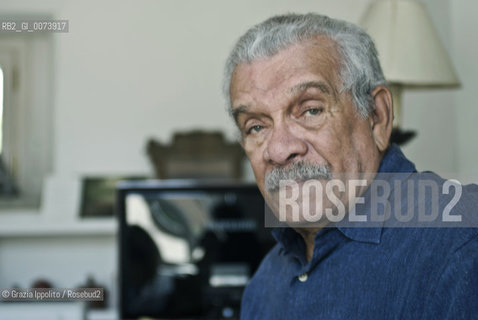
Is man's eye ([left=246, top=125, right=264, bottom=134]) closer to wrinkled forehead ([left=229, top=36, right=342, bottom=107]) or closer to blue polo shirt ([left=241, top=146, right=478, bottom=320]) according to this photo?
wrinkled forehead ([left=229, top=36, right=342, bottom=107])

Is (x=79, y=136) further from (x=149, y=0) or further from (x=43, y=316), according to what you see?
(x=43, y=316)

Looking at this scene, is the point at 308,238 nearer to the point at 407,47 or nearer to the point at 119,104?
the point at 407,47

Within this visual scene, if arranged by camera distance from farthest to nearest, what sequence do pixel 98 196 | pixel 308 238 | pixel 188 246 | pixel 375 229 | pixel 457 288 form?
pixel 98 196
pixel 188 246
pixel 308 238
pixel 375 229
pixel 457 288

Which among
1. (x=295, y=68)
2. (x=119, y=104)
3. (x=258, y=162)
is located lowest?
(x=258, y=162)

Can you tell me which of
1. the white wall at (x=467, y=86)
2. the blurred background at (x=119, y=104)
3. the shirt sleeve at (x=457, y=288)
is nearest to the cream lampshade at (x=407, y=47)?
the white wall at (x=467, y=86)

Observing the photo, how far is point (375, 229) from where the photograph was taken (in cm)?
69

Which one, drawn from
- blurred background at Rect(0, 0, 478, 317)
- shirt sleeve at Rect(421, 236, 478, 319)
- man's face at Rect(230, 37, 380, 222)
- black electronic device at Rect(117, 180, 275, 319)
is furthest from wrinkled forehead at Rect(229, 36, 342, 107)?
blurred background at Rect(0, 0, 478, 317)

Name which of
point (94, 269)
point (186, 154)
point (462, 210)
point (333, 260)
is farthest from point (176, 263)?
point (94, 269)

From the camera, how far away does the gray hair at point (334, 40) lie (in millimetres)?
717

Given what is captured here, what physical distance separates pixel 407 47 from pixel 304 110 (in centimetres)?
88

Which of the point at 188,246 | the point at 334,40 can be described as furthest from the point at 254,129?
the point at 188,246

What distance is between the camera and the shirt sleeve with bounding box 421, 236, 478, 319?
0.56 m

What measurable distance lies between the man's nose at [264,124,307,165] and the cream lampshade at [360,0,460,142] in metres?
0.83

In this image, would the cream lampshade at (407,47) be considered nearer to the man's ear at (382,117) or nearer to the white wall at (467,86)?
the white wall at (467,86)
